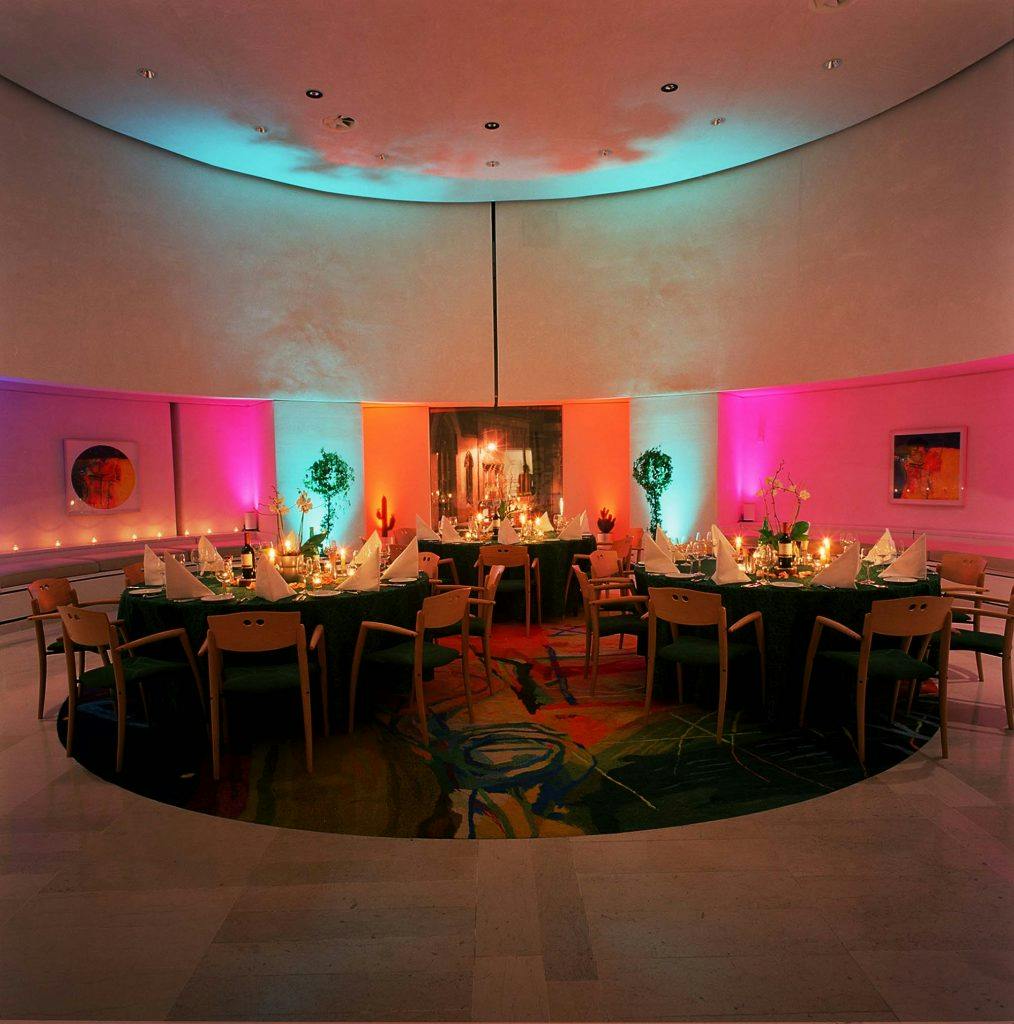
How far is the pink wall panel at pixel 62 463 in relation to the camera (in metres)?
8.69

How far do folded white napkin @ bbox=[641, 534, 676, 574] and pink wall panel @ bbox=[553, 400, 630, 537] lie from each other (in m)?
6.30

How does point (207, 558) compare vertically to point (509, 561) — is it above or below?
above

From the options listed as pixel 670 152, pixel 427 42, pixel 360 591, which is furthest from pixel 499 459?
pixel 360 591

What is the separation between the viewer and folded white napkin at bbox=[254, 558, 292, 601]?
14.1 feet

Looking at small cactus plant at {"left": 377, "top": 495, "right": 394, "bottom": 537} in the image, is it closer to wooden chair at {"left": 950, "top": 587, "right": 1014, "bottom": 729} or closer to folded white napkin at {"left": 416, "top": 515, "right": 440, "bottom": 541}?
folded white napkin at {"left": 416, "top": 515, "right": 440, "bottom": 541}

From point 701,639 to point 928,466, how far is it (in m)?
6.08

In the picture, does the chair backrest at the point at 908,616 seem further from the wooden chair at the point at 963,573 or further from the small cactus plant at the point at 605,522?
the small cactus plant at the point at 605,522

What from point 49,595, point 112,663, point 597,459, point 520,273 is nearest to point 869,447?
point 597,459

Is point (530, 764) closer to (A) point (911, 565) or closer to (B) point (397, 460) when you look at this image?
(A) point (911, 565)

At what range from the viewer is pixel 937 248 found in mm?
7641

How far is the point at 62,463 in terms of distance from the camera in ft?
30.1

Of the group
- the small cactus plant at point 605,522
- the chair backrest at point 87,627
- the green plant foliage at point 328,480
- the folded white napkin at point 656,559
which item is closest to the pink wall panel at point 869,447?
the small cactus plant at point 605,522

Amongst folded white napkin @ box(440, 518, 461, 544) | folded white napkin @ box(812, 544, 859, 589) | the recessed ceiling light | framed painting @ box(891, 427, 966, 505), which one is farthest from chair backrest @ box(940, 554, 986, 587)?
the recessed ceiling light

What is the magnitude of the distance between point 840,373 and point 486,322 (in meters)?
4.95
